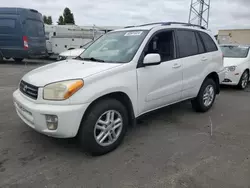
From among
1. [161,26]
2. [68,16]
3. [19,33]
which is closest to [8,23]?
[19,33]

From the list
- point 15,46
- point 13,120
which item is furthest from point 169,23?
point 15,46

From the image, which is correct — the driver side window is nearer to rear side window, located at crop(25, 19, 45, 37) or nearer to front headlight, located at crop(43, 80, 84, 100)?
front headlight, located at crop(43, 80, 84, 100)

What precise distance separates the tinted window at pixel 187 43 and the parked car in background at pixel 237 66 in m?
3.29

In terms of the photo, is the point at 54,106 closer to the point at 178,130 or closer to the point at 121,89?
the point at 121,89

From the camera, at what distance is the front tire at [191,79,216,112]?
475 cm

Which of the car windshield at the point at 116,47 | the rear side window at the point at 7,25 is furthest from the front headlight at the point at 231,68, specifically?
the rear side window at the point at 7,25

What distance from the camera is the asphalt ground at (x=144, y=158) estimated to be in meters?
2.56

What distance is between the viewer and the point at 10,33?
1170cm

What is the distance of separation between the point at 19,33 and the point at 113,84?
10.5 m

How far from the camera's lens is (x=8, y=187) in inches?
95.6

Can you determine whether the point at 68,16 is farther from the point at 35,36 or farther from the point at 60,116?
the point at 60,116

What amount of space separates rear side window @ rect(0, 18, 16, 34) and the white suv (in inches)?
364

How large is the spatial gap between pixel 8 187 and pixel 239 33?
26.7 meters

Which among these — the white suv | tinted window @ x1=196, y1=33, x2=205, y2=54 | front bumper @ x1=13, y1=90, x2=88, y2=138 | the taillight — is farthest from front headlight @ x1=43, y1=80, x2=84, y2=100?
the taillight
